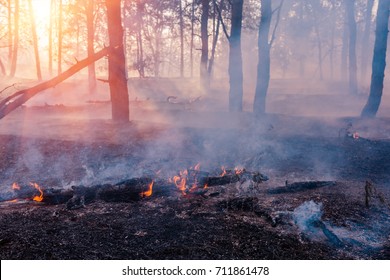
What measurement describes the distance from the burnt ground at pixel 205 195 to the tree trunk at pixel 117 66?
30.9 inches

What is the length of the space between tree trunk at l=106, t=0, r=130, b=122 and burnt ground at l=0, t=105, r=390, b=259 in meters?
0.78

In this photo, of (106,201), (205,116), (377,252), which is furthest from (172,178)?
(205,116)

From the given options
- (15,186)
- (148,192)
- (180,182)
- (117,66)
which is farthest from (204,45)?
(148,192)

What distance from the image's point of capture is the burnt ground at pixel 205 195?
5156mm

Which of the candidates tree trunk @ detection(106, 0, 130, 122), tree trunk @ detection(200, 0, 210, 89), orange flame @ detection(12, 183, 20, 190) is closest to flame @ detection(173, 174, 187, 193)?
orange flame @ detection(12, 183, 20, 190)

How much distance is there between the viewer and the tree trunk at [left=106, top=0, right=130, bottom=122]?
1274 cm

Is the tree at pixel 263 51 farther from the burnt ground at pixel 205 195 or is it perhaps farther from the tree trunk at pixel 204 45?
the tree trunk at pixel 204 45

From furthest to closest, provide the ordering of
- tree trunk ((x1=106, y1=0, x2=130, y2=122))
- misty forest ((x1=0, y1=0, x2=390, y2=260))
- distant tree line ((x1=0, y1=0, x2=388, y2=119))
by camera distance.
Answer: distant tree line ((x1=0, y1=0, x2=388, y2=119))
tree trunk ((x1=106, y1=0, x2=130, y2=122))
misty forest ((x1=0, y1=0, x2=390, y2=260))

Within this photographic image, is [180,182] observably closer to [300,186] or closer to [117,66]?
[300,186]

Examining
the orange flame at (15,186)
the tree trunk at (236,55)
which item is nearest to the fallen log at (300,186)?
the orange flame at (15,186)

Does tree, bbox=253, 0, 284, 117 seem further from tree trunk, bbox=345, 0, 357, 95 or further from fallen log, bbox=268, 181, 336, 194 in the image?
tree trunk, bbox=345, 0, 357, 95

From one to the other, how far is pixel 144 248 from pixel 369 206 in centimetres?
468

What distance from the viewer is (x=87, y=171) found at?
390 inches

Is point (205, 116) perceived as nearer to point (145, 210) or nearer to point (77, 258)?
point (145, 210)
